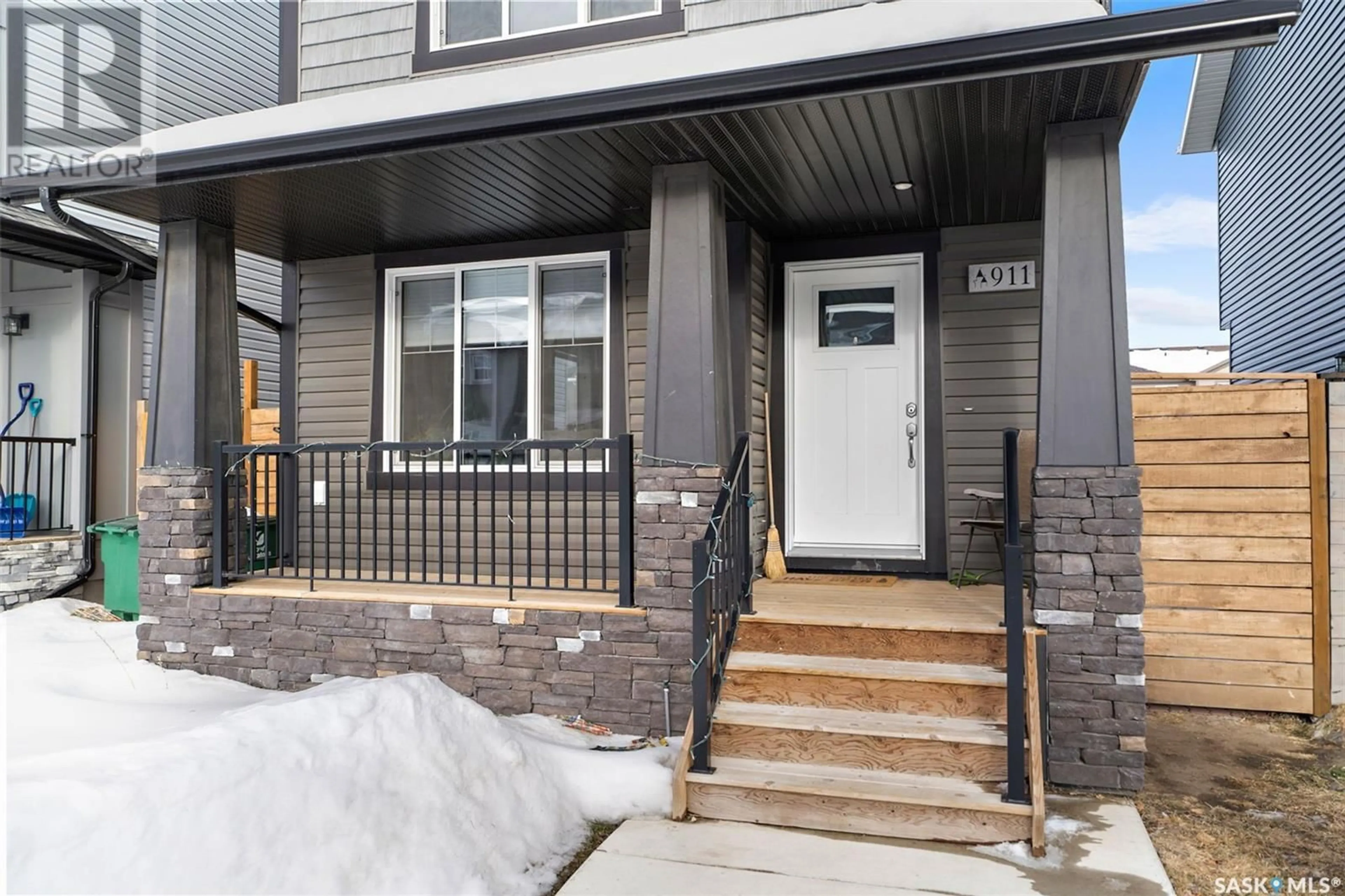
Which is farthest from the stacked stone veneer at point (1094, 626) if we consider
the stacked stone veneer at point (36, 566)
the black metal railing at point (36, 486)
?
the black metal railing at point (36, 486)

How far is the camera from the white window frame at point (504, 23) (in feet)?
16.7

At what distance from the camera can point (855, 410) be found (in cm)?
539

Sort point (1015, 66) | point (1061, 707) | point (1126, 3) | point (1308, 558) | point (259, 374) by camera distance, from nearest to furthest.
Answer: point (1015, 66), point (1061, 707), point (1126, 3), point (1308, 558), point (259, 374)

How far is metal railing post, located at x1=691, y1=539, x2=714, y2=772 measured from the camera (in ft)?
11.3

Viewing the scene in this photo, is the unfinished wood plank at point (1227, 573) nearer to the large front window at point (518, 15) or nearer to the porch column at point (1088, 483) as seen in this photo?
the porch column at point (1088, 483)

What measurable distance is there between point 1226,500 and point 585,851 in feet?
12.6

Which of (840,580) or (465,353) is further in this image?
(465,353)

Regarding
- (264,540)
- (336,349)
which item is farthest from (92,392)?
(264,540)

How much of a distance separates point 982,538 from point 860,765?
7.23 feet

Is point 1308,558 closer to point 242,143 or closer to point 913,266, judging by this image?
point 913,266

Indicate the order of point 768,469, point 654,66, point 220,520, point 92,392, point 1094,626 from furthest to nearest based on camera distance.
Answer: point 92,392 → point 768,469 → point 220,520 → point 654,66 → point 1094,626

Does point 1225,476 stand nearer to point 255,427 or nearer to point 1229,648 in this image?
point 1229,648

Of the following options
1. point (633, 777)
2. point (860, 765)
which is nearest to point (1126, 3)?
point (860, 765)

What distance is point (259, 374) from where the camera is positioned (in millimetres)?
9555
